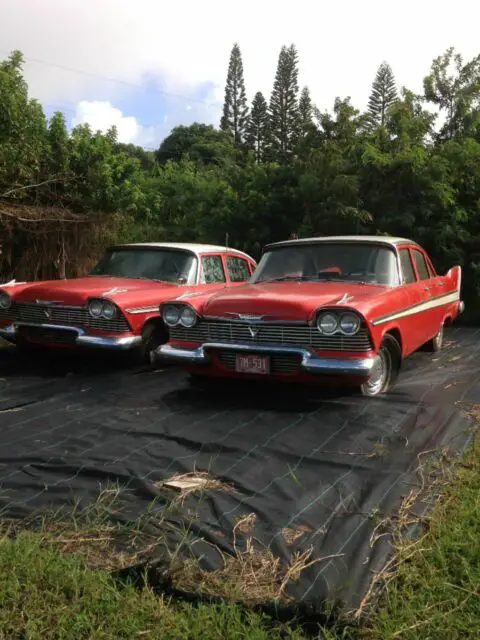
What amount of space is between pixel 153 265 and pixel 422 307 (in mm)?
3251

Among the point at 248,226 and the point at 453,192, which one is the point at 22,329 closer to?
the point at 248,226

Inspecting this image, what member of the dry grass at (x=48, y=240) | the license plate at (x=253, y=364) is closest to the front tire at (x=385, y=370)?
the license plate at (x=253, y=364)

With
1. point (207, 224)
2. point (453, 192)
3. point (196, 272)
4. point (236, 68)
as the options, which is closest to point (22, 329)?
point (196, 272)

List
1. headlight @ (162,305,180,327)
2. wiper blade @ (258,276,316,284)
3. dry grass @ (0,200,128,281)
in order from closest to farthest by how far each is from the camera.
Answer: headlight @ (162,305,180,327)
wiper blade @ (258,276,316,284)
dry grass @ (0,200,128,281)

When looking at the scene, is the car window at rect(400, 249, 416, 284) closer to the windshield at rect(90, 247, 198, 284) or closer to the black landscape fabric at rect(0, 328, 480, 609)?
the black landscape fabric at rect(0, 328, 480, 609)

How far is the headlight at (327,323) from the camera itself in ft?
15.8

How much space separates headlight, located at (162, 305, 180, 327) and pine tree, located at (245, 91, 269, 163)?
1604 inches

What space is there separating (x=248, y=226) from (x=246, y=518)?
981 centimetres

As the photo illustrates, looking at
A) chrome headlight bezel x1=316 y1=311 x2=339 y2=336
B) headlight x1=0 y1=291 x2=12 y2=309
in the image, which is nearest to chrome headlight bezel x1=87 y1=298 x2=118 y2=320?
headlight x1=0 y1=291 x2=12 y2=309

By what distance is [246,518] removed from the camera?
3.10 meters

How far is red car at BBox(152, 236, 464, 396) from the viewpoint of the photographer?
481 centimetres

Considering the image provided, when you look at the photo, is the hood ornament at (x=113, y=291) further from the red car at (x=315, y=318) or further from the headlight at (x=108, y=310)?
the red car at (x=315, y=318)

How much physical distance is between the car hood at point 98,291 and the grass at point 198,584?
3514 mm

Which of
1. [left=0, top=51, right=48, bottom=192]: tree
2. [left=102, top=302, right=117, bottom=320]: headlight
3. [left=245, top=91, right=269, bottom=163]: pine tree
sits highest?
[left=245, top=91, right=269, bottom=163]: pine tree
